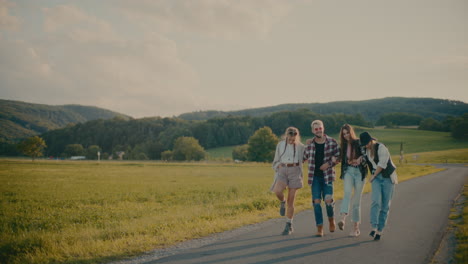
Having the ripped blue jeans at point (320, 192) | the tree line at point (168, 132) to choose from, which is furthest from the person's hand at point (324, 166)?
the tree line at point (168, 132)

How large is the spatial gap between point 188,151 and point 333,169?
Result: 88.6 meters

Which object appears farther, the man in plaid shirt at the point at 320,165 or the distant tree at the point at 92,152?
the distant tree at the point at 92,152

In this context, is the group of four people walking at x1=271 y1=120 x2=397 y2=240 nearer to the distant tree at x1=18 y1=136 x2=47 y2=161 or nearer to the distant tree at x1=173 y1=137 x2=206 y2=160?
the distant tree at x1=173 y1=137 x2=206 y2=160

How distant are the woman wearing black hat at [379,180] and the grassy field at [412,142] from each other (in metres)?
75.6

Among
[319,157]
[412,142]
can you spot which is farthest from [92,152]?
[319,157]

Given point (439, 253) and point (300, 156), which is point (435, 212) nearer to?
point (439, 253)

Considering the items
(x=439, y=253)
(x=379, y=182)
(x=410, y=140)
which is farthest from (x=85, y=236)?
(x=410, y=140)

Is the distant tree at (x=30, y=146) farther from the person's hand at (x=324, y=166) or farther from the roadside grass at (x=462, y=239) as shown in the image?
the roadside grass at (x=462, y=239)

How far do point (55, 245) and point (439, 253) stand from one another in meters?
7.65

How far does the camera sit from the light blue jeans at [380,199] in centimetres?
691

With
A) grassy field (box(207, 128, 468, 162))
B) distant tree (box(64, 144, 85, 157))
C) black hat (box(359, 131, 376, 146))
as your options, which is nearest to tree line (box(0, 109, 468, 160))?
distant tree (box(64, 144, 85, 157))

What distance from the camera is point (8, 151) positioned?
4466 inches

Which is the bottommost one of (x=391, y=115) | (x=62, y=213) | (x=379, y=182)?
(x=62, y=213)

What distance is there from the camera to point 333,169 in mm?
7094
